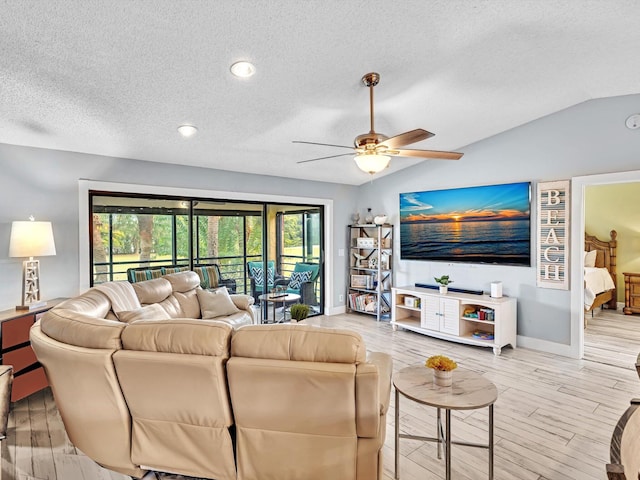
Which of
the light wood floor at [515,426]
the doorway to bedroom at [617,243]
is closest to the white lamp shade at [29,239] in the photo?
the light wood floor at [515,426]

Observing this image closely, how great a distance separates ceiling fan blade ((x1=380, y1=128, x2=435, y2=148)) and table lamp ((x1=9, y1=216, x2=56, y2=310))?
10.3 feet

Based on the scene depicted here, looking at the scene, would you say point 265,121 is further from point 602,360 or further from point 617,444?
point 602,360

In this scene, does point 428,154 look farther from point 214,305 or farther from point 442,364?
point 214,305

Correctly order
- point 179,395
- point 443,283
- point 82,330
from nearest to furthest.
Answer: point 179,395
point 82,330
point 443,283

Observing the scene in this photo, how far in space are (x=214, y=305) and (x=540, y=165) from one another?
4.32 metres

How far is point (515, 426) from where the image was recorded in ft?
8.95

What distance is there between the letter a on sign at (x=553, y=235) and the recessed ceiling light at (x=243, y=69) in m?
3.69

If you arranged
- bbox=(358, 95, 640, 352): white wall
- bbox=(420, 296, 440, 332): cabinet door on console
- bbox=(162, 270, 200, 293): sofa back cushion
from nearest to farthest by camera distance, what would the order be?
bbox=(358, 95, 640, 352): white wall → bbox=(162, 270, 200, 293): sofa back cushion → bbox=(420, 296, 440, 332): cabinet door on console

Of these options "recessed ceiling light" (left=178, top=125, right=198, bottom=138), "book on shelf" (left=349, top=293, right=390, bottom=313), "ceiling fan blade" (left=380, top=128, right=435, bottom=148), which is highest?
"recessed ceiling light" (left=178, top=125, right=198, bottom=138)

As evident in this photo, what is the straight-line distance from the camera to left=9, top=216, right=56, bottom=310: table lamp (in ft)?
10.5

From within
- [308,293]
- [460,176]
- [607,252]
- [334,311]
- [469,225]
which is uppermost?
[460,176]

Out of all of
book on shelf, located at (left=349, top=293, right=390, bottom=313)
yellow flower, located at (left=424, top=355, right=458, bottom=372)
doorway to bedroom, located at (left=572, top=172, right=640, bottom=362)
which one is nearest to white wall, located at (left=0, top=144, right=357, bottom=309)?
book on shelf, located at (left=349, top=293, right=390, bottom=313)

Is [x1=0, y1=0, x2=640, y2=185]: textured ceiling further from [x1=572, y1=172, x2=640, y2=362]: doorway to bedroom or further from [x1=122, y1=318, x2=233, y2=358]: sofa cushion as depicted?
[x1=572, y1=172, x2=640, y2=362]: doorway to bedroom

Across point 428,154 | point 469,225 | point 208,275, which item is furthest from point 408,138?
point 208,275
